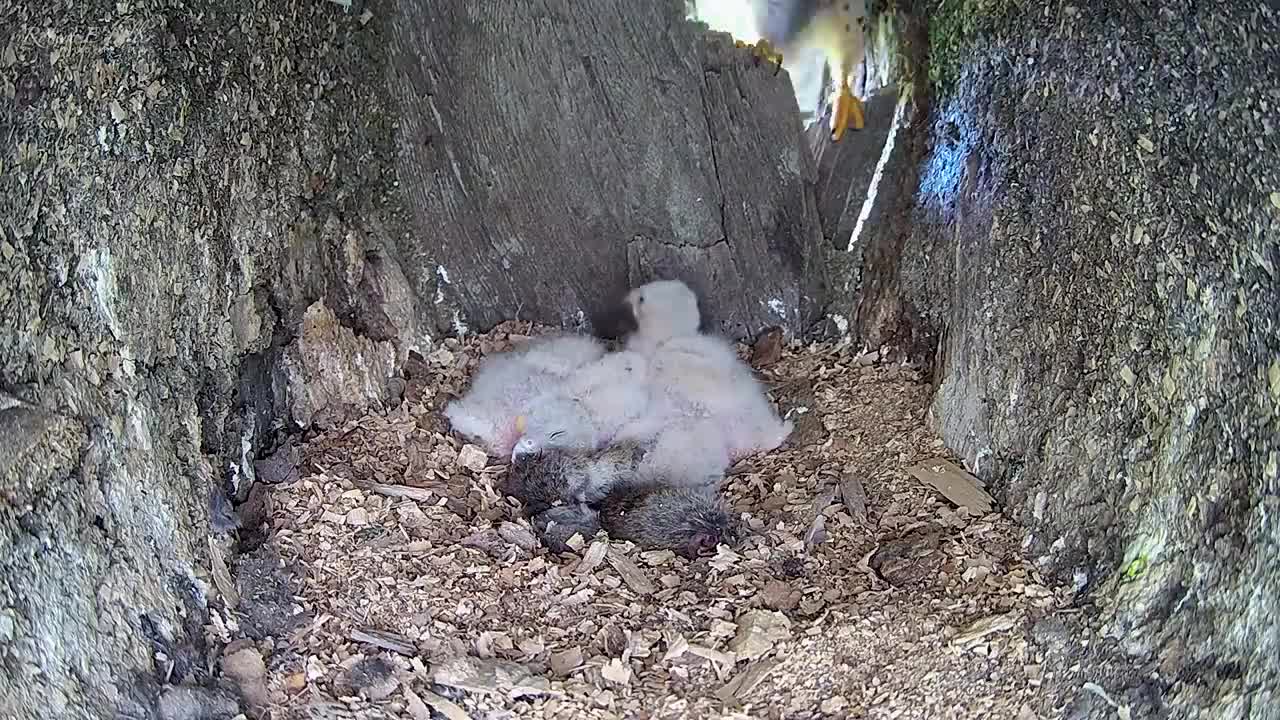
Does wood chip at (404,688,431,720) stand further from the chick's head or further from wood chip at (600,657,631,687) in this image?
the chick's head

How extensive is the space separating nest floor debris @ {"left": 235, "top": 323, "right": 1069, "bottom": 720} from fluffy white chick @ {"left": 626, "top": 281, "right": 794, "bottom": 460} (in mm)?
64

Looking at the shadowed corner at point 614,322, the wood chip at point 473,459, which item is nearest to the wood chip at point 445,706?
the wood chip at point 473,459

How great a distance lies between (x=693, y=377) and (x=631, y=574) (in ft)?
1.85

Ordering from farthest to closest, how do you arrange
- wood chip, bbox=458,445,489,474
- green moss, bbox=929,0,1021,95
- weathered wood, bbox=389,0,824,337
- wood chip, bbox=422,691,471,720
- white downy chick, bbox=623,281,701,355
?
white downy chick, bbox=623,281,701,355 < weathered wood, bbox=389,0,824,337 < wood chip, bbox=458,445,489,474 < green moss, bbox=929,0,1021,95 < wood chip, bbox=422,691,471,720

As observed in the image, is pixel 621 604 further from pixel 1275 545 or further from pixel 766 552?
pixel 1275 545

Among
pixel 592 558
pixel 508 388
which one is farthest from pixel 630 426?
pixel 592 558

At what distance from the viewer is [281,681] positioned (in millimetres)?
1636

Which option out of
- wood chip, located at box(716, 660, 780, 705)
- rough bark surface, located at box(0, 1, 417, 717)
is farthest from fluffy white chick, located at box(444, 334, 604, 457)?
wood chip, located at box(716, 660, 780, 705)

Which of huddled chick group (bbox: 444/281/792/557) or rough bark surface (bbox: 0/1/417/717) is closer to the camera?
rough bark surface (bbox: 0/1/417/717)

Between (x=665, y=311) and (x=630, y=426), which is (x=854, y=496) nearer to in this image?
(x=630, y=426)

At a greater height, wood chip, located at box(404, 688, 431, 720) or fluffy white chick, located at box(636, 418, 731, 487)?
fluffy white chick, located at box(636, 418, 731, 487)

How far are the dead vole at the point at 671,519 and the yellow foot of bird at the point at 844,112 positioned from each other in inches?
34.0

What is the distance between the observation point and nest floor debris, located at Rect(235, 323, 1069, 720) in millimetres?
1599

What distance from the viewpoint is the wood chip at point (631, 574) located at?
1814mm
